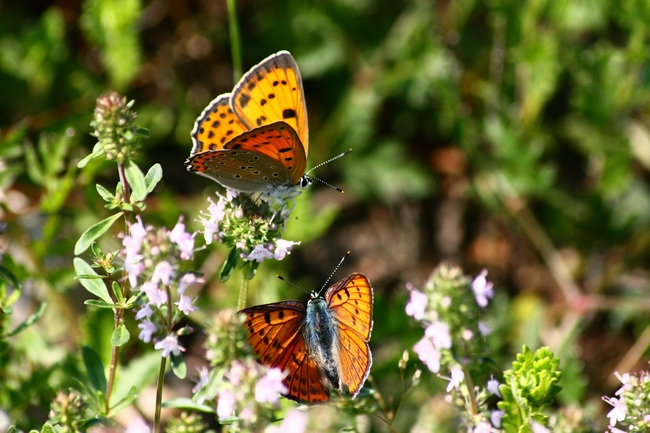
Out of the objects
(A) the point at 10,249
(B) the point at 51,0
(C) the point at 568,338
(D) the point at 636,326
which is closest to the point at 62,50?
(B) the point at 51,0

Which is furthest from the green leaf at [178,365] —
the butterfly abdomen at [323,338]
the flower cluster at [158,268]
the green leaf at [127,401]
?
the butterfly abdomen at [323,338]

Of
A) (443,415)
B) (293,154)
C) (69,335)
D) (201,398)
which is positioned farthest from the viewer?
A: (69,335)

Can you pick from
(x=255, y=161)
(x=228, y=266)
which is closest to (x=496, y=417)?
(x=228, y=266)

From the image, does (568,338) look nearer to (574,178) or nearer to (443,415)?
(443,415)

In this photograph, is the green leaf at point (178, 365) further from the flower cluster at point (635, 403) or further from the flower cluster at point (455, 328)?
the flower cluster at point (635, 403)

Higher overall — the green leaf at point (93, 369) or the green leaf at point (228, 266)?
the green leaf at point (228, 266)

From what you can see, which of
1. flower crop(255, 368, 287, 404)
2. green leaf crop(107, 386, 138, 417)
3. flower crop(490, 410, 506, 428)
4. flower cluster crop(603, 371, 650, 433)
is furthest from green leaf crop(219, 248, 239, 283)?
flower cluster crop(603, 371, 650, 433)
